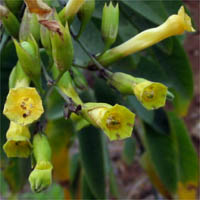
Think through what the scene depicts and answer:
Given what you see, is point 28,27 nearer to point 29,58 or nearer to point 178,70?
point 29,58

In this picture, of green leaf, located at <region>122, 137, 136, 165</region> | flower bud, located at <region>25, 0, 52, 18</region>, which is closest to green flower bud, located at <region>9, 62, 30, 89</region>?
flower bud, located at <region>25, 0, 52, 18</region>

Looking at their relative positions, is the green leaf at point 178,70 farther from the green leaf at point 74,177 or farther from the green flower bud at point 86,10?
the green leaf at point 74,177

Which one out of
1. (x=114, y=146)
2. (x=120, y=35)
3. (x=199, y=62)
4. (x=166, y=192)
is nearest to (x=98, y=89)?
(x=120, y=35)

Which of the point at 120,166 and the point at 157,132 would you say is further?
the point at 120,166

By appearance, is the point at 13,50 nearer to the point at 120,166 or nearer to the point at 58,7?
the point at 58,7

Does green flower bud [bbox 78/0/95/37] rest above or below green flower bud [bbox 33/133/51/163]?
above

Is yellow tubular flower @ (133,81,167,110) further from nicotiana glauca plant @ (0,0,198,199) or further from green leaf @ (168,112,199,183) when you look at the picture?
green leaf @ (168,112,199,183)
